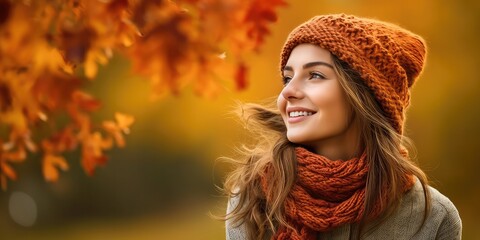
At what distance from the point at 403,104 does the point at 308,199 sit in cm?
44

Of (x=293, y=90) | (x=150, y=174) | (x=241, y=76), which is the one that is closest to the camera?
(x=241, y=76)

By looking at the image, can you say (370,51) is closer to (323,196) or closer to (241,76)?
(323,196)

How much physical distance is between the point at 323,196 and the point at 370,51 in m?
0.47

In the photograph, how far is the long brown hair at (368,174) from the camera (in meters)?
2.63

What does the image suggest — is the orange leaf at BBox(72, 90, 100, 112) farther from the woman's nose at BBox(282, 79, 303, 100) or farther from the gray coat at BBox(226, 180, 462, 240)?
the gray coat at BBox(226, 180, 462, 240)

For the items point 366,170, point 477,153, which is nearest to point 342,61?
point 366,170

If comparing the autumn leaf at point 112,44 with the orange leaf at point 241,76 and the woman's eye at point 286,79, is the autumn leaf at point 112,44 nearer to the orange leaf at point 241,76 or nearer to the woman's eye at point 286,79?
the orange leaf at point 241,76

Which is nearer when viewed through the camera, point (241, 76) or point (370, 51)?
point (241, 76)

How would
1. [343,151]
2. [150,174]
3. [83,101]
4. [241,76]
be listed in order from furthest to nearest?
[150,174]
[343,151]
[83,101]
[241,76]

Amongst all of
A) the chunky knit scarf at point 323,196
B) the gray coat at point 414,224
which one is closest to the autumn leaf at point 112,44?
the chunky knit scarf at point 323,196

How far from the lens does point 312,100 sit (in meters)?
2.58

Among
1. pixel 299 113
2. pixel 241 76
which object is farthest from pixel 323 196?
pixel 241 76

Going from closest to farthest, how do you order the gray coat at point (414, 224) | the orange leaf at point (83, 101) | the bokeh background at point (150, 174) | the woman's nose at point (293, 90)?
the orange leaf at point (83, 101)
the woman's nose at point (293, 90)
the gray coat at point (414, 224)
the bokeh background at point (150, 174)

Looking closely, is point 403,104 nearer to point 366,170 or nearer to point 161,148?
point 366,170
